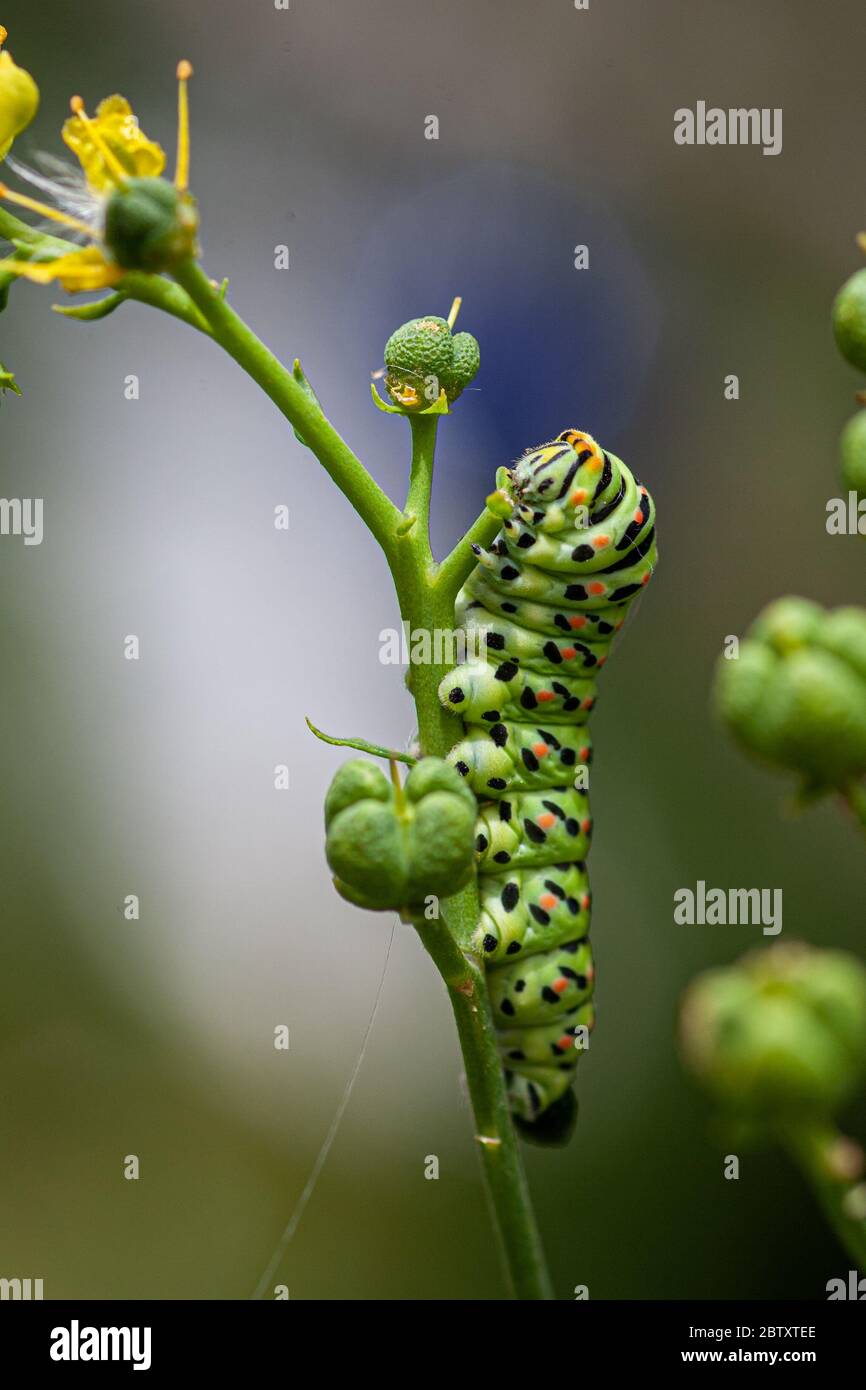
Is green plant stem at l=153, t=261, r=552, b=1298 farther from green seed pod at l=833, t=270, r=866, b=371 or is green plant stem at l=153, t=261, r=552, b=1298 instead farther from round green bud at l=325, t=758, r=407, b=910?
green seed pod at l=833, t=270, r=866, b=371

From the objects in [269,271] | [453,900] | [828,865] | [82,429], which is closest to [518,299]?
[269,271]

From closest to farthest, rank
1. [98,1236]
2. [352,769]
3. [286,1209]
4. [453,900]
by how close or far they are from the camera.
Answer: [352,769]
[453,900]
[98,1236]
[286,1209]

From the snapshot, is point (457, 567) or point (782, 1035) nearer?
point (782, 1035)

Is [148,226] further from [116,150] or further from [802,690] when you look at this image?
[802,690]

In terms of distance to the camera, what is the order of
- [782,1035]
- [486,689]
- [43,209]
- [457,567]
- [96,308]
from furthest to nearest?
[486,689]
[457,567]
[96,308]
[43,209]
[782,1035]

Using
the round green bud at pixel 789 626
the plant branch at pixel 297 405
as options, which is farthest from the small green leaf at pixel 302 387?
the round green bud at pixel 789 626

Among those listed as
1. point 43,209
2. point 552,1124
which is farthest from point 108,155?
point 552,1124

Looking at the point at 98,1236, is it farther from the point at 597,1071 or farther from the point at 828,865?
the point at 828,865

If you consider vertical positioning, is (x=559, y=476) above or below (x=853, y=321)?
above
